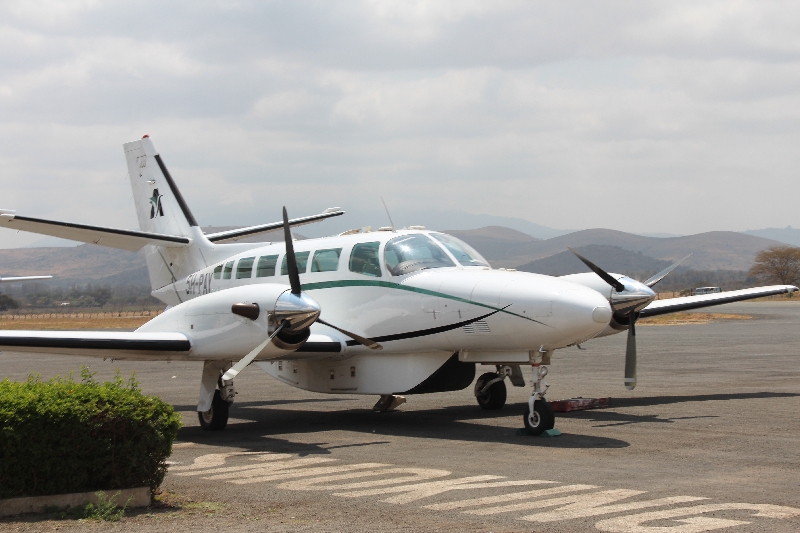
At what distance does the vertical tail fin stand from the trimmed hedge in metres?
10.4

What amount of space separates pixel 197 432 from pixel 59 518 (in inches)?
263

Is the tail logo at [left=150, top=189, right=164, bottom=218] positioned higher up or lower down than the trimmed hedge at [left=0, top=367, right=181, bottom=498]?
higher up

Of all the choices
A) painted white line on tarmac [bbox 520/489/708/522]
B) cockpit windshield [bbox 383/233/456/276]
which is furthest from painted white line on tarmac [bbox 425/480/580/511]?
cockpit windshield [bbox 383/233/456/276]

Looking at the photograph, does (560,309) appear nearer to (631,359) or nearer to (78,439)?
(631,359)

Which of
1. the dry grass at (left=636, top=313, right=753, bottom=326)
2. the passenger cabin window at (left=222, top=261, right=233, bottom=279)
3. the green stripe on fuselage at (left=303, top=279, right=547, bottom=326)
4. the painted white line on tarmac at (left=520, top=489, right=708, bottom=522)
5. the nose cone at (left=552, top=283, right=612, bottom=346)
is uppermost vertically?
the passenger cabin window at (left=222, top=261, right=233, bottom=279)

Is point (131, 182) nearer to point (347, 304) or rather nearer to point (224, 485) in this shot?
point (347, 304)

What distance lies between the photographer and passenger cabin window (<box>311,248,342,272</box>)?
14.8 m

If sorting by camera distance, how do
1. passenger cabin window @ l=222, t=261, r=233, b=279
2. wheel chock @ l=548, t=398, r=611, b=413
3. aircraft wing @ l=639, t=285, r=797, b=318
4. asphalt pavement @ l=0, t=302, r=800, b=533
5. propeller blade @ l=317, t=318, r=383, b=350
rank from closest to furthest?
asphalt pavement @ l=0, t=302, r=800, b=533 < propeller blade @ l=317, t=318, r=383, b=350 < wheel chock @ l=548, t=398, r=611, b=413 < passenger cabin window @ l=222, t=261, r=233, b=279 < aircraft wing @ l=639, t=285, r=797, b=318

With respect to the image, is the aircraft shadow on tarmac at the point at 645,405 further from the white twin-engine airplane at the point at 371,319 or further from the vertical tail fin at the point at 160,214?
the vertical tail fin at the point at 160,214

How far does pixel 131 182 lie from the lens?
2002cm

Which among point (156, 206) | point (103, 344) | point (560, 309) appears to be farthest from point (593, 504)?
point (156, 206)

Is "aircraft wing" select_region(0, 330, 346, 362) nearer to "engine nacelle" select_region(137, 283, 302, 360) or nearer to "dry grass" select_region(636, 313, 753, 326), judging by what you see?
"engine nacelle" select_region(137, 283, 302, 360)

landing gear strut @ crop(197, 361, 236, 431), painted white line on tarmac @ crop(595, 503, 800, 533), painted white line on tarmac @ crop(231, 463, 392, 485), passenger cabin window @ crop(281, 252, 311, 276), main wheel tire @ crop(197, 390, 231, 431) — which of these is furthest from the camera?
passenger cabin window @ crop(281, 252, 311, 276)

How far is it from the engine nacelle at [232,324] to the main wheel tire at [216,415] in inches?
40.8
